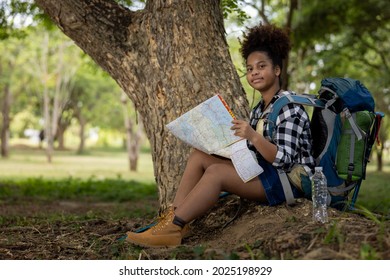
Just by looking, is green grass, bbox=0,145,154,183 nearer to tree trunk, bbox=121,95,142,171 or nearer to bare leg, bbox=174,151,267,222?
tree trunk, bbox=121,95,142,171

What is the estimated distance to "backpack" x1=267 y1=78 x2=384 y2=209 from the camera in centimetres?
401

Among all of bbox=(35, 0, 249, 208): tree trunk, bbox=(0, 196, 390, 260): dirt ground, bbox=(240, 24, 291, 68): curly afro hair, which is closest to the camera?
bbox=(0, 196, 390, 260): dirt ground

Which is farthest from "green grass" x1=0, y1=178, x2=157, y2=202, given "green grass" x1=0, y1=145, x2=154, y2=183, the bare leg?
the bare leg

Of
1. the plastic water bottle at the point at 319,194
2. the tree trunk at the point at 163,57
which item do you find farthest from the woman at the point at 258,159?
the tree trunk at the point at 163,57

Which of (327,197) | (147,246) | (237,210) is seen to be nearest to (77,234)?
(147,246)

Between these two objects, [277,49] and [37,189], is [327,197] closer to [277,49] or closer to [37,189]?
[277,49]

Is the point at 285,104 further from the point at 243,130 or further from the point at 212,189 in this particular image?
the point at 212,189

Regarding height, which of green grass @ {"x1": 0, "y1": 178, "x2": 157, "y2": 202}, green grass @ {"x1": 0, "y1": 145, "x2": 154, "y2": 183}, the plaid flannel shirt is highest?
the plaid flannel shirt

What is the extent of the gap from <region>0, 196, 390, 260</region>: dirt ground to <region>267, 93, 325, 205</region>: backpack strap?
0.22m

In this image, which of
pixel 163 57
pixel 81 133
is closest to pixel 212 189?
pixel 163 57

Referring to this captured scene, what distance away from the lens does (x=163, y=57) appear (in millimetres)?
5324

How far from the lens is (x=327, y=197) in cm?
412

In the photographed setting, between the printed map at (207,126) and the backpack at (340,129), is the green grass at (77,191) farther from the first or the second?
the backpack at (340,129)

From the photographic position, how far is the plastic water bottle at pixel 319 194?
3.97 m
